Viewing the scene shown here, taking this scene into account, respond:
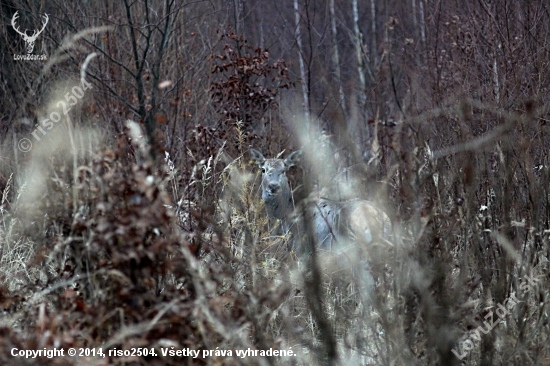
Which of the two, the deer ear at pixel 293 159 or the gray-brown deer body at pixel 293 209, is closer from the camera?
the gray-brown deer body at pixel 293 209

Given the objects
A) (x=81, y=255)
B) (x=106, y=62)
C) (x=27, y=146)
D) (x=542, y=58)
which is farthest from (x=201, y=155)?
(x=81, y=255)

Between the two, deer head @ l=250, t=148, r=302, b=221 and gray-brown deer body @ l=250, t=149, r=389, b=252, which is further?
deer head @ l=250, t=148, r=302, b=221

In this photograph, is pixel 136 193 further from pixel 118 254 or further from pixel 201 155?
pixel 201 155

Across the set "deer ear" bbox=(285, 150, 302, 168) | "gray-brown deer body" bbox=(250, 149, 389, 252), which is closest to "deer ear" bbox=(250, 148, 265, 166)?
"gray-brown deer body" bbox=(250, 149, 389, 252)

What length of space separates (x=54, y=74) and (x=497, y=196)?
267 inches

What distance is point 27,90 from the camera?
10047 millimetres

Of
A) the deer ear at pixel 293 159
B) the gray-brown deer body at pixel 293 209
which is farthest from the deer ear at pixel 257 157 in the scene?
the deer ear at pixel 293 159

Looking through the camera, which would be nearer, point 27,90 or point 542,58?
point 542,58

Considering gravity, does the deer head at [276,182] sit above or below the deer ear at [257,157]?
below

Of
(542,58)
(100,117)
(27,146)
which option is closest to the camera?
(542,58)

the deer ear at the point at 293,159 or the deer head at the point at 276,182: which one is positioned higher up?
the deer ear at the point at 293,159

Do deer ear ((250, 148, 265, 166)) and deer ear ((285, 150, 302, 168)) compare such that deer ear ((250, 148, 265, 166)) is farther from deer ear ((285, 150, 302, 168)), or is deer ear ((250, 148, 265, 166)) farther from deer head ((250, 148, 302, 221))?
deer ear ((285, 150, 302, 168))

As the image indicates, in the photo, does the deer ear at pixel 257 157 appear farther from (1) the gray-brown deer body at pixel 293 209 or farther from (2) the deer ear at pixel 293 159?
(2) the deer ear at pixel 293 159

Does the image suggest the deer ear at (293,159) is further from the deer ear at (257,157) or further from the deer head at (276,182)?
the deer ear at (257,157)
